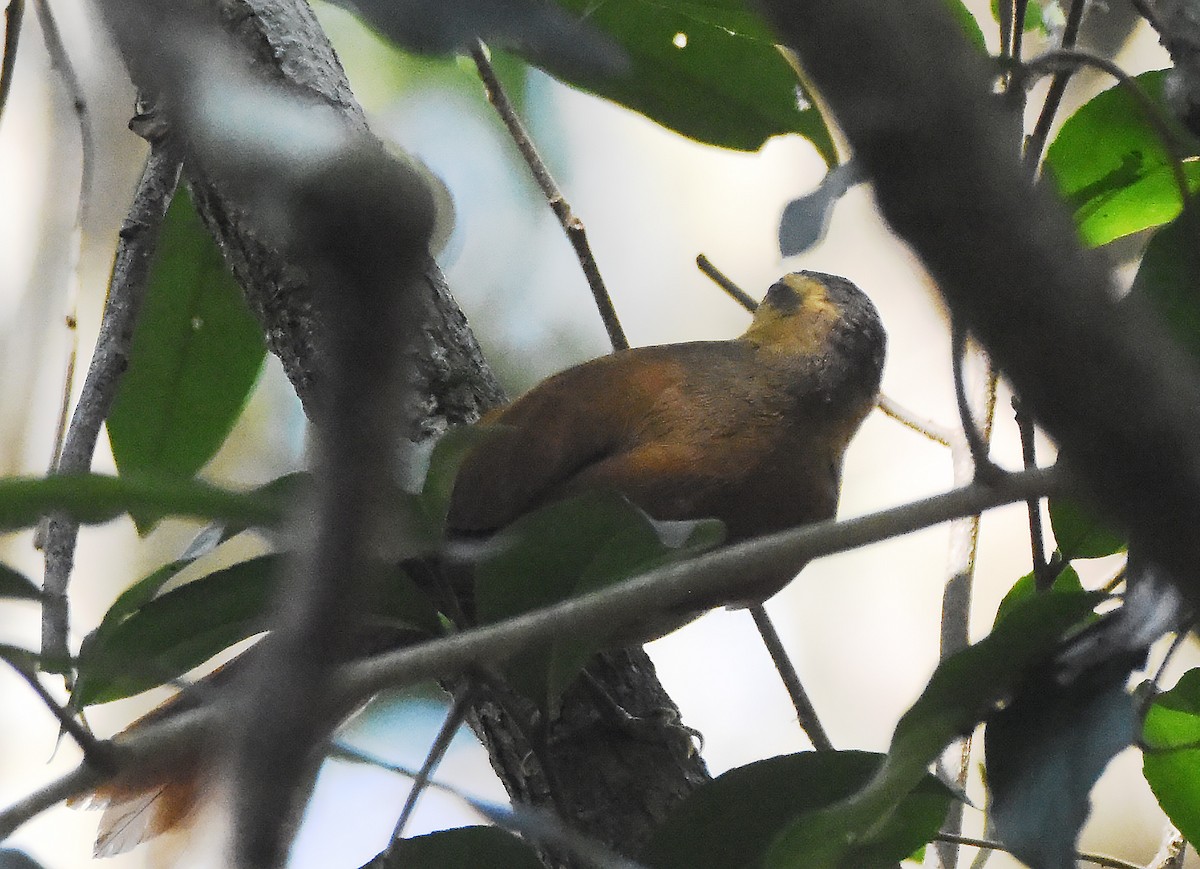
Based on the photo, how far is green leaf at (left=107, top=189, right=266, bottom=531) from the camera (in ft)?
4.82

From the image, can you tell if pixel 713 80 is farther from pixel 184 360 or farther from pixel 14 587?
pixel 14 587

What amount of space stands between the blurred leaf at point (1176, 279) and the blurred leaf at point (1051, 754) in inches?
10.0

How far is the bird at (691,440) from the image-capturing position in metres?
1.15

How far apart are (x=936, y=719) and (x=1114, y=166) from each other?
0.70 metres

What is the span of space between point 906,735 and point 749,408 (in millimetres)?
549

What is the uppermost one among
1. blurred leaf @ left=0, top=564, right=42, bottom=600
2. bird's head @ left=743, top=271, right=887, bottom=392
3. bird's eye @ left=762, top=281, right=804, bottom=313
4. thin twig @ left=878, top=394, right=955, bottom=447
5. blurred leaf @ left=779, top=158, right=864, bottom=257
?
bird's eye @ left=762, top=281, right=804, bottom=313

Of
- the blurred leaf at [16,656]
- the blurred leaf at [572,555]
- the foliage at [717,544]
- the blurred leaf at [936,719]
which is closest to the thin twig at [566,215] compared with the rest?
the foliage at [717,544]

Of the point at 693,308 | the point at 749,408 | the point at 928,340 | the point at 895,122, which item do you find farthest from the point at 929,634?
the point at 895,122

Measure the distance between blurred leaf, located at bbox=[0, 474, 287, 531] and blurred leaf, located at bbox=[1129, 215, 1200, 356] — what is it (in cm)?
60

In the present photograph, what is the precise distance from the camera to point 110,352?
1.25 m

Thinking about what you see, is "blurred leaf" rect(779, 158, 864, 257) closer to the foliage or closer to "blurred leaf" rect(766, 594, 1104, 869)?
the foliage

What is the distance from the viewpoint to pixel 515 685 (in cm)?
88

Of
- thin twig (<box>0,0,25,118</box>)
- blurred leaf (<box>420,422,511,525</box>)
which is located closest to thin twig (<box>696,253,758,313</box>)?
blurred leaf (<box>420,422,511,525</box>)

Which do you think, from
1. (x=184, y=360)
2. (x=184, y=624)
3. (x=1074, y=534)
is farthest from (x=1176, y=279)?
(x=184, y=360)
